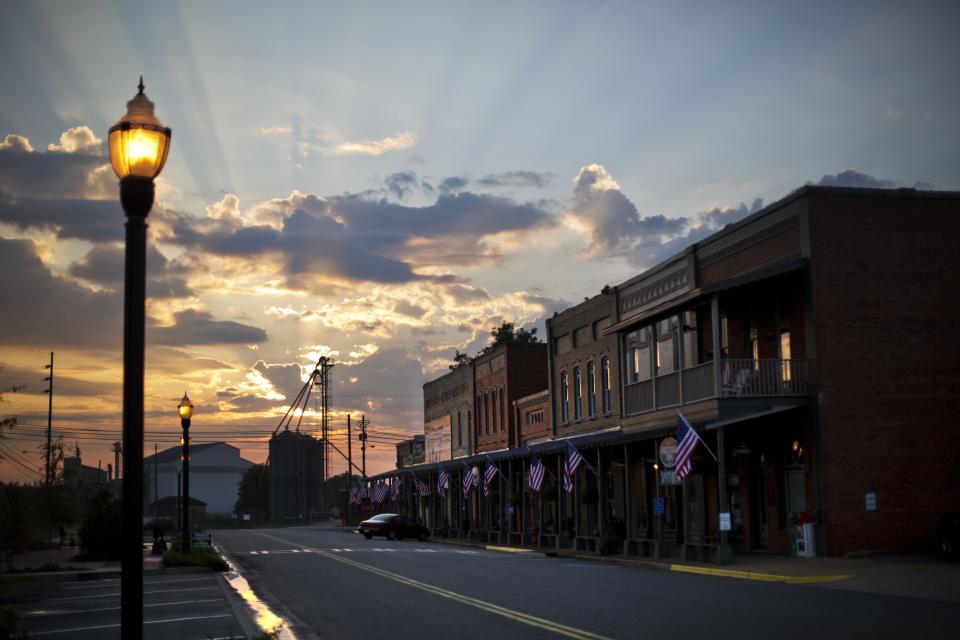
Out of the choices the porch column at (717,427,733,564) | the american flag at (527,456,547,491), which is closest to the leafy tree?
the american flag at (527,456,547,491)

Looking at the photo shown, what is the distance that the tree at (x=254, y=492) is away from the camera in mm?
156125

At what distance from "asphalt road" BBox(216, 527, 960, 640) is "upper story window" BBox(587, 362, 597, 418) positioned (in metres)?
18.8

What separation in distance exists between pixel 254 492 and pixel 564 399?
117618mm

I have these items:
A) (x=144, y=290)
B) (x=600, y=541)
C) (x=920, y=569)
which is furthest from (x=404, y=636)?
(x=600, y=541)

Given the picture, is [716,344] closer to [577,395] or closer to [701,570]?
[701,570]

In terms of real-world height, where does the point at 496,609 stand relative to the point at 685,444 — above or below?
below

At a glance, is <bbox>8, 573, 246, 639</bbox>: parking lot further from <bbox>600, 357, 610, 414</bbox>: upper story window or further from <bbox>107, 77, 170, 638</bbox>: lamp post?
<bbox>600, 357, 610, 414</bbox>: upper story window

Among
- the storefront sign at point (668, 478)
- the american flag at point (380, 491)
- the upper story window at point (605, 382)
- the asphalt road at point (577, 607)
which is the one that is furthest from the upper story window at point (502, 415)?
the asphalt road at point (577, 607)

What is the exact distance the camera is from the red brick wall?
1081 inches

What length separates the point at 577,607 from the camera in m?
17.2

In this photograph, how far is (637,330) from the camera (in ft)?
126

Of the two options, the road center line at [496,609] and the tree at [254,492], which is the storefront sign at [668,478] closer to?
the road center line at [496,609]

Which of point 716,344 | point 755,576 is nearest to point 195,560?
point 716,344

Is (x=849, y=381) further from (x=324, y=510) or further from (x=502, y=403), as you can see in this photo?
(x=324, y=510)
